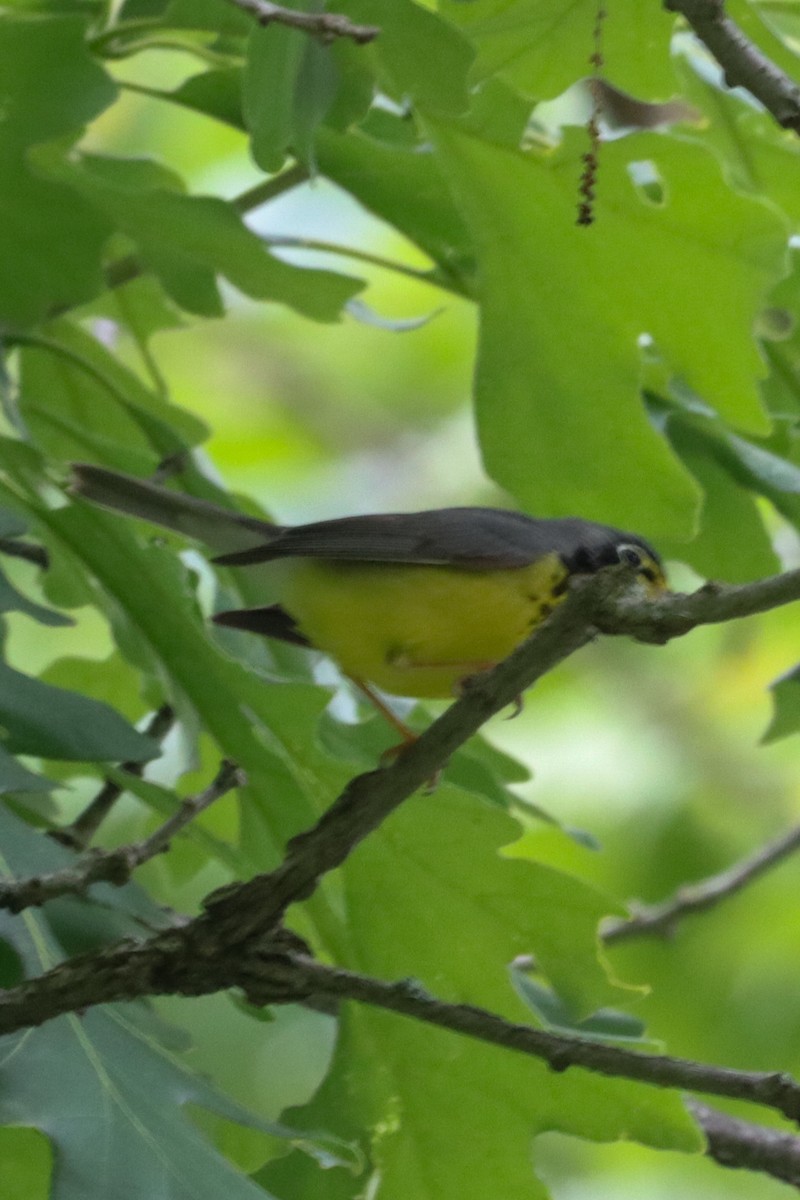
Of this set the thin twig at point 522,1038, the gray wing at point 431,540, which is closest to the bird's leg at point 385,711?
the gray wing at point 431,540

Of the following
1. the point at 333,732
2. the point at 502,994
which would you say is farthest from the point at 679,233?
the point at 502,994

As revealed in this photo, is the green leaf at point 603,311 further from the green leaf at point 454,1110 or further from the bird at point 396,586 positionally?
the green leaf at point 454,1110

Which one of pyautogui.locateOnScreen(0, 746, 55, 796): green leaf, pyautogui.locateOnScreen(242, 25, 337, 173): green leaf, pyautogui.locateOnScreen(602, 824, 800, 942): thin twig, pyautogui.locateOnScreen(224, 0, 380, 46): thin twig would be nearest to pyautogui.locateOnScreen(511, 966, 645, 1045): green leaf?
pyautogui.locateOnScreen(0, 746, 55, 796): green leaf

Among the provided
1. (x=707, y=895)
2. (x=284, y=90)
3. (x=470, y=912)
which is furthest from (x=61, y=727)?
(x=707, y=895)

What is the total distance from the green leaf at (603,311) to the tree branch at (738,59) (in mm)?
783

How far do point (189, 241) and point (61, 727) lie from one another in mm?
1140

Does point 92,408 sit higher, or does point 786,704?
point 92,408

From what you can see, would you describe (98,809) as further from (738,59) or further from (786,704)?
(738,59)

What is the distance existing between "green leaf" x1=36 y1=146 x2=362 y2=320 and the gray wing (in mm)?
446

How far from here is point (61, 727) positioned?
2.51 metres

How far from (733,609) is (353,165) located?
5.57 feet

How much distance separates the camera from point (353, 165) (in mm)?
3254

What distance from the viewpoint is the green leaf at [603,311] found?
3174 mm

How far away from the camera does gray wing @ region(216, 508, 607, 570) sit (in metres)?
3.37
